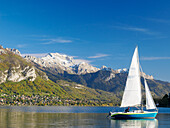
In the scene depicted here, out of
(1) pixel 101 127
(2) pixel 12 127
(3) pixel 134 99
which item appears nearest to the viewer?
(2) pixel 12 127

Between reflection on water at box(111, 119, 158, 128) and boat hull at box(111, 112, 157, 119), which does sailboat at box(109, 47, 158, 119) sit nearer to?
boat hull at box(111, 112, 157, 119)

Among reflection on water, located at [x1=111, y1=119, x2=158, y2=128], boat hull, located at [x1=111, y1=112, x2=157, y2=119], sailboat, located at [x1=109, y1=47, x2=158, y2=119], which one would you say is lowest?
reflection on water, located at [x1=111, y1=119, x2=158, y2=128]

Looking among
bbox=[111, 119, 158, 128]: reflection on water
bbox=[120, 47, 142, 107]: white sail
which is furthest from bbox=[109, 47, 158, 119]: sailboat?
bbox=[111, 119, 158, 128]: reflection on water

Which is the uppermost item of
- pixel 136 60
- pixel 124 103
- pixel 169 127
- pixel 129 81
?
pixel 136 60

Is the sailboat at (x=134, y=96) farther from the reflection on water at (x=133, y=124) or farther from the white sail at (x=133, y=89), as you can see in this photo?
the reflection on water at (x=133, y=124)

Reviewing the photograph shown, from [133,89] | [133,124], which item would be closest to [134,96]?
[133,89]

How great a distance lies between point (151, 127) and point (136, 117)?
22.2 metres

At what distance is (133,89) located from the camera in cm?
9719

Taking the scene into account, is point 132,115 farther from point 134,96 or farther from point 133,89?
point 133,89

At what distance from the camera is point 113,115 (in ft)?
326

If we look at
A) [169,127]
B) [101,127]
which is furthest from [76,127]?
[169,127]

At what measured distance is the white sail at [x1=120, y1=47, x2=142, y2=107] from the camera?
96562mm

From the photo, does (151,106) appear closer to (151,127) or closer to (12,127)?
(151,127)

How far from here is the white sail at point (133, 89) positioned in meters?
96.6
